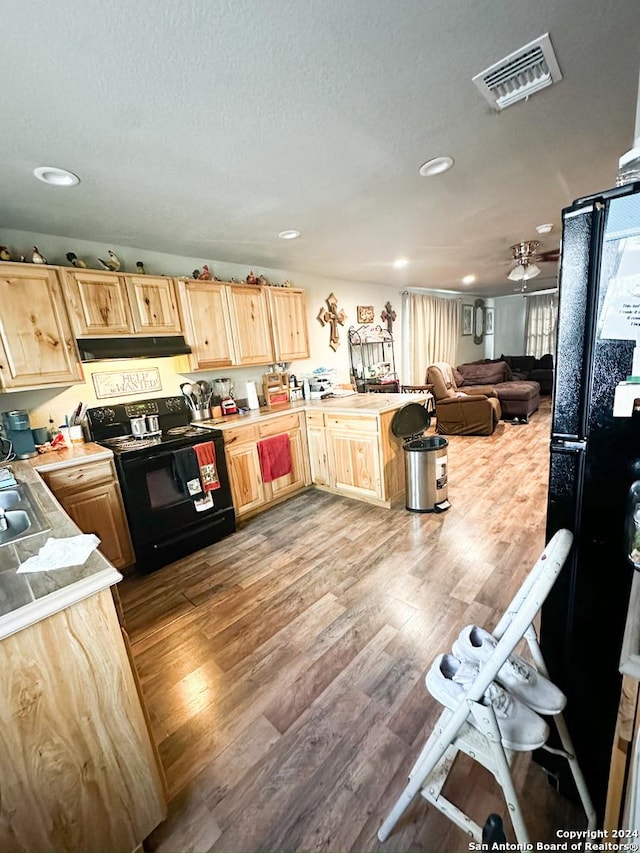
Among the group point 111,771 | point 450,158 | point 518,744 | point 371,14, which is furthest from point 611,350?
point 111,771

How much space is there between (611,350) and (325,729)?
1646 mm

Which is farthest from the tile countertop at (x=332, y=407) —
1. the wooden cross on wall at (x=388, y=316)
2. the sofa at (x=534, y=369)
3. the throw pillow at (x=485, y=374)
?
the sofa at (x=534, y=369)

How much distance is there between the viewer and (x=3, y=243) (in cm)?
229

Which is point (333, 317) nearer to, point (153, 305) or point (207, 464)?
point (153, 305)

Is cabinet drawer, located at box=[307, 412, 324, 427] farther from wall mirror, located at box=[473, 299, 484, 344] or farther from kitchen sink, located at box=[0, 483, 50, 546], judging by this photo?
wall mirror, located at box=[473, 299, 484, 344]

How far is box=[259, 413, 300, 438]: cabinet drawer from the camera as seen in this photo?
3.27 meters

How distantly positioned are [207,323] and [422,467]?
2.31m

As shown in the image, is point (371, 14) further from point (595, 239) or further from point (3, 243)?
point (3, 243)

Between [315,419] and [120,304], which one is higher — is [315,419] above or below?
below

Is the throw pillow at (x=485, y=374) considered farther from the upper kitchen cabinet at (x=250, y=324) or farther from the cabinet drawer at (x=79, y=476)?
the cabinet drawer at (x=79, y=476)

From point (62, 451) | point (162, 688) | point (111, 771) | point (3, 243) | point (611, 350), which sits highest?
point (3, 243)

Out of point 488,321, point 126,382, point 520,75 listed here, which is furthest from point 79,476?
point 488,321

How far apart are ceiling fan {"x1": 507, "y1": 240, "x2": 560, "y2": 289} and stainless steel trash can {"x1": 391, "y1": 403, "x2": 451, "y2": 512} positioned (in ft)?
7.45

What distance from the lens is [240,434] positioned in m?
3.07
